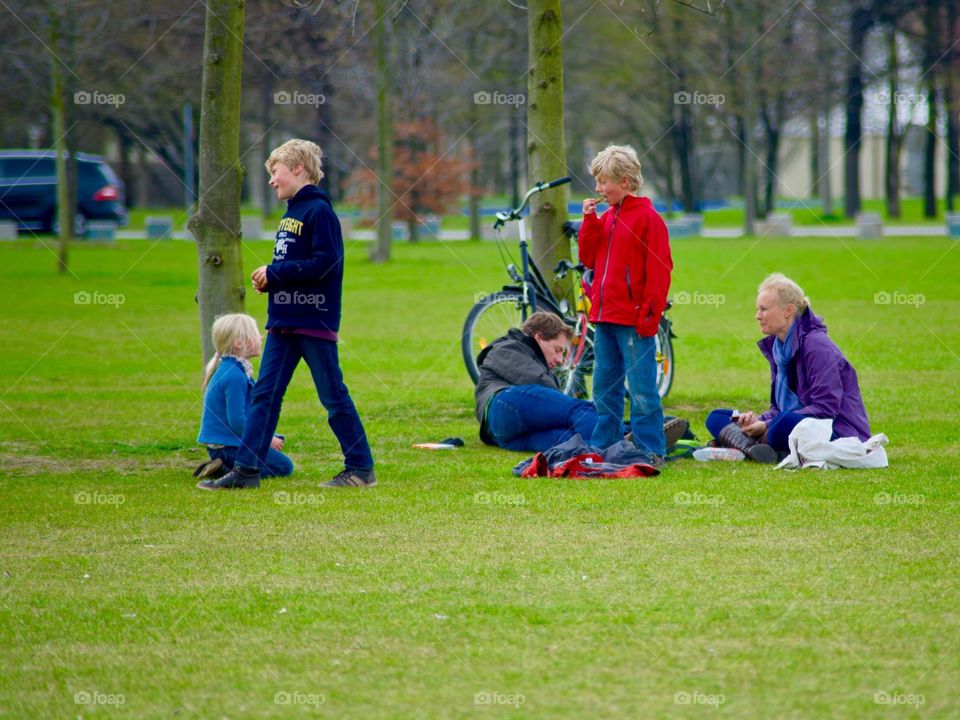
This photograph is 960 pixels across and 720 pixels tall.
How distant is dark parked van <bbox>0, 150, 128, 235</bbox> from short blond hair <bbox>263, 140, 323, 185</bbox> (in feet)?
94.4

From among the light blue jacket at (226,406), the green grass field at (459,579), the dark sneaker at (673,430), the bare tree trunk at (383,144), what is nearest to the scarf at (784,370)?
the green grass field at (459,579)

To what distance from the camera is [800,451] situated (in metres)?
7.79

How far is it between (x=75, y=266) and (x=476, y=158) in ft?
60.5

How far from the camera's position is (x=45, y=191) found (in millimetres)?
35188

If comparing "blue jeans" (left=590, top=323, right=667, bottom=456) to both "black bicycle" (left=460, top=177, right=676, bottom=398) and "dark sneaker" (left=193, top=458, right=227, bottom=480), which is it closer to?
"black bicycle" (left=460, top=177, right=676, bottom=398)

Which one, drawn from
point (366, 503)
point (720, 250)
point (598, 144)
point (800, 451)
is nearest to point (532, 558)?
point (366, 503)

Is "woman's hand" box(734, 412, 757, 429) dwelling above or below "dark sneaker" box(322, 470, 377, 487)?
above

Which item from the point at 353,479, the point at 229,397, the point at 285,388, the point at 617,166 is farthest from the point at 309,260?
the point at 617,166

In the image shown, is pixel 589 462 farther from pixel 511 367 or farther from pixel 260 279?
pixel 260 279

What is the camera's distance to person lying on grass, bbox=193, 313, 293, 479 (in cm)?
765

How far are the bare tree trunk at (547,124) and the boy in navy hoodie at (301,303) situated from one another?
3.29 metres

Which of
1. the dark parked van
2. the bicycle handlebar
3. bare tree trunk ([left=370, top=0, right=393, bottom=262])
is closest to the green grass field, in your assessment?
the bicycle handlebar

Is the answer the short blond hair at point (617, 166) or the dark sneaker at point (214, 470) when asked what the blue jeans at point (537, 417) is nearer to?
the short blond hair at point (617, 166)

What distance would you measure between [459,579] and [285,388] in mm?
2213
